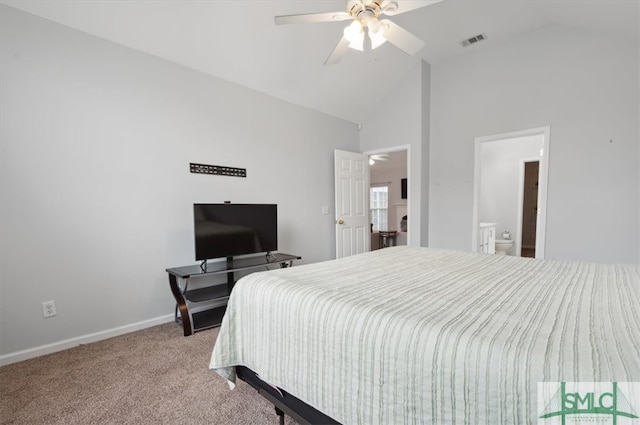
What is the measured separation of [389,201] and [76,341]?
650 centimetres

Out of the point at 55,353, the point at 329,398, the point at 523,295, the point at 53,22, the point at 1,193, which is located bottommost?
the point at 55,353

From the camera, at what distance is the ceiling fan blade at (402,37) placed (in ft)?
6.42

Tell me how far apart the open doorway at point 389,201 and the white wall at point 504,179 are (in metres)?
1.66

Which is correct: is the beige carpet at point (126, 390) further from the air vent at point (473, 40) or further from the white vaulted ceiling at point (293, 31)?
the air vent at point (473, 40)

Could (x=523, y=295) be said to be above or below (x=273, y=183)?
below

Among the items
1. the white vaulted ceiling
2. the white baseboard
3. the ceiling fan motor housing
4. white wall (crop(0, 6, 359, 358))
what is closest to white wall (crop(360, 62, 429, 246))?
the white vaulted ceiling

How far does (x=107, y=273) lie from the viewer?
241 centimetres

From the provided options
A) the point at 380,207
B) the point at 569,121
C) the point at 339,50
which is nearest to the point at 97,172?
the point at 339,50

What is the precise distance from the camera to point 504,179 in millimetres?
5508

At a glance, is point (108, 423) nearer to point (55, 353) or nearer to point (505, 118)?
point (55, 353)

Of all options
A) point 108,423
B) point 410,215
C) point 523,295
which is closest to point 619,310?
point 523,295

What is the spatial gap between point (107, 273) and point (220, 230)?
3.29ft

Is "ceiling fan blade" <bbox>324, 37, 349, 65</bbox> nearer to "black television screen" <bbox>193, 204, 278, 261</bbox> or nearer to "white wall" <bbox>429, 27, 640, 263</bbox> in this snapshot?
"black television screen" <bbox>193, 204, 278, 261</bbox>

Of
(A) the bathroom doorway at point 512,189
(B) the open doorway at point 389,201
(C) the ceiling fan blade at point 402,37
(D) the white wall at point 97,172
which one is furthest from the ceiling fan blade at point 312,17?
(B) the open doorway at point 389,201
